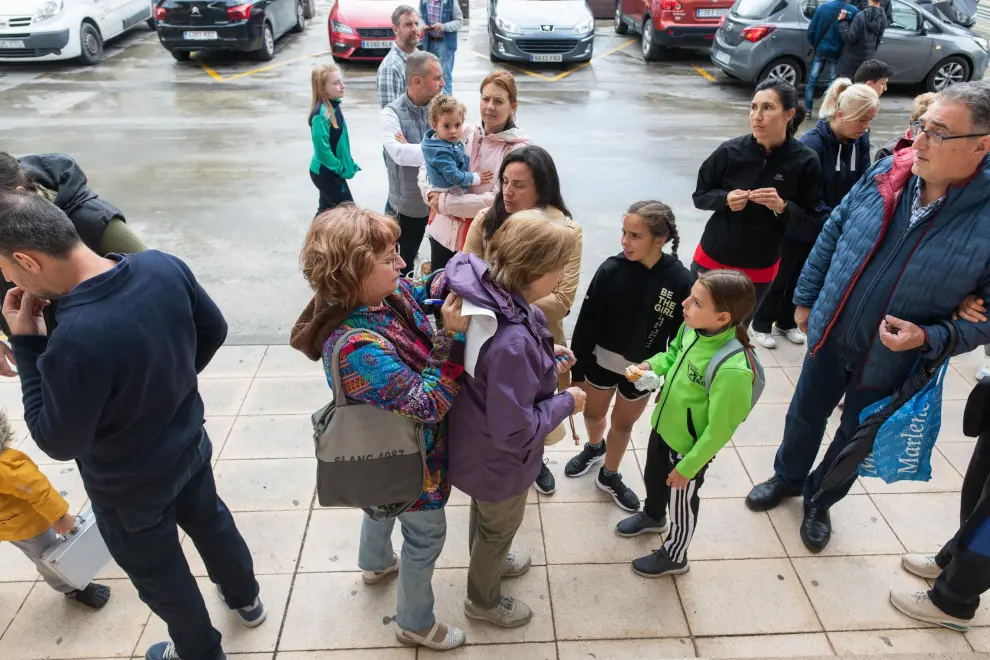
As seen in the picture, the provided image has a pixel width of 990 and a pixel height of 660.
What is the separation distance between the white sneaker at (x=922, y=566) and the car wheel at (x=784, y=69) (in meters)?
8.75

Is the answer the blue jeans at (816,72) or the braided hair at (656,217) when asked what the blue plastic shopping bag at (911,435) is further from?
the blue jeans at (816,72)

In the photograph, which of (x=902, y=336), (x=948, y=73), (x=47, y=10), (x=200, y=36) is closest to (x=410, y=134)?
(x=902, y=336)

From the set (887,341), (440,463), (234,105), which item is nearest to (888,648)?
(887,341)

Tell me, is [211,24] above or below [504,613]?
above

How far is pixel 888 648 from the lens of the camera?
278cm

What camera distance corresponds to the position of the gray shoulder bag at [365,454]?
2.10m

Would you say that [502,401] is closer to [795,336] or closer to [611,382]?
[611,382]

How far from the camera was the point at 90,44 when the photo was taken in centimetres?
1206

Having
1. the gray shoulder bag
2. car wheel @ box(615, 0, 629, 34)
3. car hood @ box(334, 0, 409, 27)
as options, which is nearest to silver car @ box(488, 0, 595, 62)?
car hood @ box(334, 0, 409, 27)

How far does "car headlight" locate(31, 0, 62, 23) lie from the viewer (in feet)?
36.6

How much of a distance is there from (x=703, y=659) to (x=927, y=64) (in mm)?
10719

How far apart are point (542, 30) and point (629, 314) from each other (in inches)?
394

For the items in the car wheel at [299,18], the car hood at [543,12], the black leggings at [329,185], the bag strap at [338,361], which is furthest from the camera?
the car wheel at [299,18]

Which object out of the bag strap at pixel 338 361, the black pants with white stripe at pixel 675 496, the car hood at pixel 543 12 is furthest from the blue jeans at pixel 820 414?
the car hood at pixel 543 12
